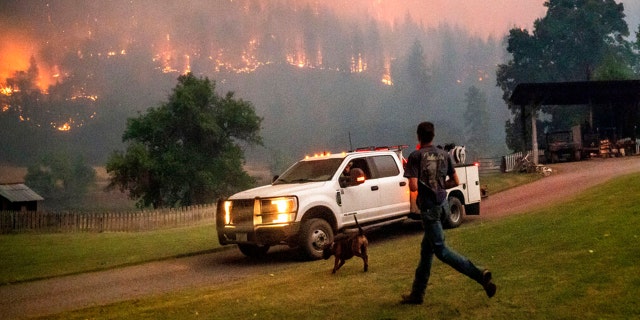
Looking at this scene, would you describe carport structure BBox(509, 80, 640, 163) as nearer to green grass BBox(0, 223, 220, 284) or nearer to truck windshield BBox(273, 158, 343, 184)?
truck windshield BBox(273, 158, 343, 184)

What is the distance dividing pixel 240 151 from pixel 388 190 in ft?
127

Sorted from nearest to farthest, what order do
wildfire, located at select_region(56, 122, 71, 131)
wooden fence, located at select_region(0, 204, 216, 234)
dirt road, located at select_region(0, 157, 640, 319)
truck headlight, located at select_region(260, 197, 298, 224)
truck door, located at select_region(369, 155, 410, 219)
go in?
dirt road, located at select_region(0, 157, 640, 319)
truck headlight, located at select_region(260, 197, 298, 224)
truck door, located at select_region(369, 155, 410, 219)
wooden fence, located at select_region(0, 204, 216, 234)
wildfire, located at select_region(56, 122, 71, 131)

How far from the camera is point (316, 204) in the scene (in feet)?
34.2

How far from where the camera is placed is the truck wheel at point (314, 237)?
402 inches

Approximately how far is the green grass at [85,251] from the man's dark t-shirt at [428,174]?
29.4 ft

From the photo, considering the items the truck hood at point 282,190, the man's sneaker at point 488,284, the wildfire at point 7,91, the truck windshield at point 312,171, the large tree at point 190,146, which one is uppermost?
the wildfire at point 7,91

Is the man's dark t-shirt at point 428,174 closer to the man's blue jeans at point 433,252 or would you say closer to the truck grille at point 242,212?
the man's blue jeans at point 433,252

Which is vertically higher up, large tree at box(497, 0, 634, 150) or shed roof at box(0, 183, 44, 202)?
large tree at box(497, 0, 634, 150)

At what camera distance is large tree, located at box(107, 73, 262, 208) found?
43969mm

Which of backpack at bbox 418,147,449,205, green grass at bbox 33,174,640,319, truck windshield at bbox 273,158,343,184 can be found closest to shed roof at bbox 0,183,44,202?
truck windshield at bbox 273,158,343,184

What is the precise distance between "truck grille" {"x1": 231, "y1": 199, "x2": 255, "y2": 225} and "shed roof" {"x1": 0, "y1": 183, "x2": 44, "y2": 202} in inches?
1076

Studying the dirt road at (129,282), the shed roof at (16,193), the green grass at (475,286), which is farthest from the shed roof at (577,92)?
the shed roof at (16,193)

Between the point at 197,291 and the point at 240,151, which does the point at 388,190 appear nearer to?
the point at 197,291

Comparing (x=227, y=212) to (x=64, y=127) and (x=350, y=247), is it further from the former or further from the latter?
(x=64, y=127)
